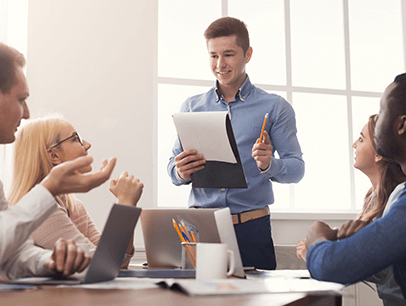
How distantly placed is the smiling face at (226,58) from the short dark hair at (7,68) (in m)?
1.15

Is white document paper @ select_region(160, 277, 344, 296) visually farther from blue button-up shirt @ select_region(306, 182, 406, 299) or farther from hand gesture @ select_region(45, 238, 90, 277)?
hand gesture @ select_region(45, 238, 90, 277)

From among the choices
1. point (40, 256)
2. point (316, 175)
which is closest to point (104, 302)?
point (40, 256)

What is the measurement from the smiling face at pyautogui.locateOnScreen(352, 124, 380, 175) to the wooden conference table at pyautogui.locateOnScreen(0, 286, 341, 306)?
1.08 meters

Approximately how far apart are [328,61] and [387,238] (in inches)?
124

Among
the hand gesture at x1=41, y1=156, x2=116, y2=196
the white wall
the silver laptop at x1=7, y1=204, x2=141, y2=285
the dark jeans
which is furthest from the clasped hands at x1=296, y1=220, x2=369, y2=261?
the white wall

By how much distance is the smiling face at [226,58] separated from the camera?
2033 mm

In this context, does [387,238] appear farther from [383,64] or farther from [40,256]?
[383,64]

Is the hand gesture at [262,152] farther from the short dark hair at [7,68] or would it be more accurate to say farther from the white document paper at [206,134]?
the short dark hair at [7,68]

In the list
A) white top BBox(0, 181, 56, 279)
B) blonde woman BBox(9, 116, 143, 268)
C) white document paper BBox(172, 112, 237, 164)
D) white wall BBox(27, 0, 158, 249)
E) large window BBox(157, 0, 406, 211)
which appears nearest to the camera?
white top BBox(0, 181, 56, 279)

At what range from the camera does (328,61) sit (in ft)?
12.6

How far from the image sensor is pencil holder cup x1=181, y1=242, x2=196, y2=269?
1.10 metres

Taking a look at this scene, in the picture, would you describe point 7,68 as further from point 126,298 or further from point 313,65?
point 313,65

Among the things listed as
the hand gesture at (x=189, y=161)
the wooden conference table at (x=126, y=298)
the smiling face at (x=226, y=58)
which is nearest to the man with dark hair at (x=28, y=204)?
the wooden conference table at (x=126, y=298)

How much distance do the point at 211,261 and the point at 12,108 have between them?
0.59m
